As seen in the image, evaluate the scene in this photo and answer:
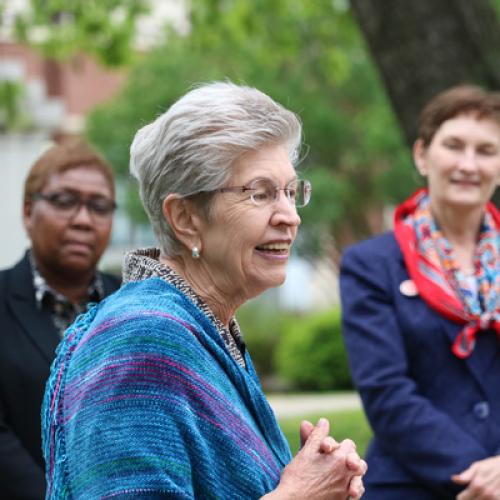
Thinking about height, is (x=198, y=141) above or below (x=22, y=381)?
above

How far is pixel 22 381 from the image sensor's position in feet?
12.8

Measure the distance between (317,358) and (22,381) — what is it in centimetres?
1512

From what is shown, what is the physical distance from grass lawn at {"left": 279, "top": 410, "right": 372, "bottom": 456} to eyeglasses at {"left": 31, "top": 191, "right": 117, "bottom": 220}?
309 cm

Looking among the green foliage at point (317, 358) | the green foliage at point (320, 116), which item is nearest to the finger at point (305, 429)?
the green foliage at point (317, 358)

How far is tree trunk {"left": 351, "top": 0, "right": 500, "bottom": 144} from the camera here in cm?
639

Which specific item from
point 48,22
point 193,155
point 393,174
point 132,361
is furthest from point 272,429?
point 393,174

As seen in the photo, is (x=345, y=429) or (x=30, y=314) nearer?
(x=30, y=314)

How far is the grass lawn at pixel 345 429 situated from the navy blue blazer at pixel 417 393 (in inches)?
127

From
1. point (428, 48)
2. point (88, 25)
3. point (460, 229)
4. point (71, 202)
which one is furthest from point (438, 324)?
point (88, 25)

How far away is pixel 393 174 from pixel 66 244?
21694 mm

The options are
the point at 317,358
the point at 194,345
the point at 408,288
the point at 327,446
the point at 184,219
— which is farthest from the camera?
the point at 317,358

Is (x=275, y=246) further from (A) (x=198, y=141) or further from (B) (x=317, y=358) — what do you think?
(B) (x=317, y=358)

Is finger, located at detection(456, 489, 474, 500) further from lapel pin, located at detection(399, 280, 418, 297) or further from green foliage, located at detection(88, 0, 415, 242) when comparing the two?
green foliage, located at detection(88, 0, 415, 242)

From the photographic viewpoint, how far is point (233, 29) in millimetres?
12133
